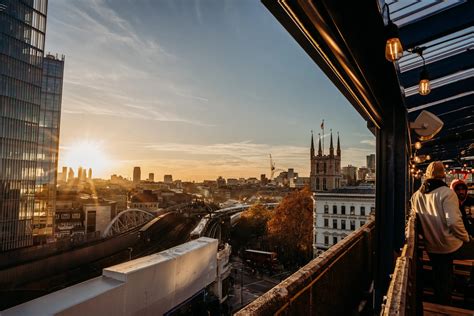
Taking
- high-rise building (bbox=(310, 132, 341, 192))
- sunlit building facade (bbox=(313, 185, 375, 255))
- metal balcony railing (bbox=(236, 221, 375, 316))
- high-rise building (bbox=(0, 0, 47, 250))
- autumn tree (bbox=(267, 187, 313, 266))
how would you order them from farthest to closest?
1. high-rise building (bbox=(310, 132, 341, 192))
2. autumn tree (bbox=(267, 187, 313, 266))
3. sunlit building facade (bbox=(313, 185, 375, 255))
4. high-rise building (bbox=(0, 0, 47, 250))
5. metal balcony railing (bbox=(236, 221, 375, 316))

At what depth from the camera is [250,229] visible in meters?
50.8

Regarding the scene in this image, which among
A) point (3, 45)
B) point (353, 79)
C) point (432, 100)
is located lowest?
point (353, 79)

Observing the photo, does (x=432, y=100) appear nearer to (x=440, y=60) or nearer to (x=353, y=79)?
(x=440, y=60)

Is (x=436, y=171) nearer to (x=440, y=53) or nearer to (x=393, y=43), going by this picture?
(x=393, y=43)

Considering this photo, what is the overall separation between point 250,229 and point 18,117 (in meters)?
37.5

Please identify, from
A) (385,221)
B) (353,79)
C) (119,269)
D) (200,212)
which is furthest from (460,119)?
(200,212)

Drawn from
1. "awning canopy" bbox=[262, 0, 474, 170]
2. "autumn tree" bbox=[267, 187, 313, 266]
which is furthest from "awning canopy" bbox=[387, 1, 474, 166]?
"autumn tree" bbox=[267, 187, 313, 266]

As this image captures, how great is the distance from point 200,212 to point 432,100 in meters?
61.7

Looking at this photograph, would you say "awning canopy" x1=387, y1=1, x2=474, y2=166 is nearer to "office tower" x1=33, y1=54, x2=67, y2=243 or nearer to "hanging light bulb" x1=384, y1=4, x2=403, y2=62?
"hanging light bulb" x1=384, y1=4, x2=403, y2=62

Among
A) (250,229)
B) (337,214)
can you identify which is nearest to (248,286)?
(337,214)

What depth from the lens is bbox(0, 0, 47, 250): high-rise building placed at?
107ft

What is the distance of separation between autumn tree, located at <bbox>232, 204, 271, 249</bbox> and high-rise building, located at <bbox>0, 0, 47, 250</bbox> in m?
30.1

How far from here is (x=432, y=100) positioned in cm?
684

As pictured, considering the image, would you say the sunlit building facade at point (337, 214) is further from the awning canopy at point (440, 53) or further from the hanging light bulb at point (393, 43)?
the hanging light bulb at point (393, 43)
